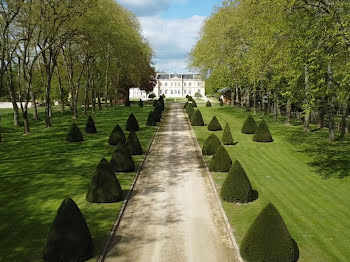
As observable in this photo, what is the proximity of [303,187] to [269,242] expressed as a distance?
8394mm

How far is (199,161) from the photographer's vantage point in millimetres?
22109

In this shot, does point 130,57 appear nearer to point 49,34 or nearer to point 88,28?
point 88,28

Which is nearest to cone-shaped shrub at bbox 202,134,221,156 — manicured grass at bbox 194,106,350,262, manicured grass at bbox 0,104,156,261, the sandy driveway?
the sandy driveway

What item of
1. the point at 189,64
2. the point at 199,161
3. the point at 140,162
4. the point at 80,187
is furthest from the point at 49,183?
the point at 189,64

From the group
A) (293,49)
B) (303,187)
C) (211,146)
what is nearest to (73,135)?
(211,146)

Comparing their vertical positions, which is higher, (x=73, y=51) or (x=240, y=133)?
(x=73, y=51)

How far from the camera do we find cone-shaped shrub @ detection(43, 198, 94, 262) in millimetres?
9945

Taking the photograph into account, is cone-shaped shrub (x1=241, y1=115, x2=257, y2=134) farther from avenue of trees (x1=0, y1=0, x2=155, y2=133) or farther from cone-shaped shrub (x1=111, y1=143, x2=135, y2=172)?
avenue of trees (x1=0, y1=0, x2=155, y2=133)

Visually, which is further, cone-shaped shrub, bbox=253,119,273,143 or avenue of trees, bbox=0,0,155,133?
avenue of trees, bbox=0,0,155,133

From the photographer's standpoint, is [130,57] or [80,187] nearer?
[80,187]

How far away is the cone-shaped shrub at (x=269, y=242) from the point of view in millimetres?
10008

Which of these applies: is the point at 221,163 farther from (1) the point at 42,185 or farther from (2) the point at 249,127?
(2) the point at 249,127

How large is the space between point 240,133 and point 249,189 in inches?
674

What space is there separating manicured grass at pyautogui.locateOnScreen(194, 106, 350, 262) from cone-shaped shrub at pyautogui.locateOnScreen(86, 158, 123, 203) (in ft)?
17.7
